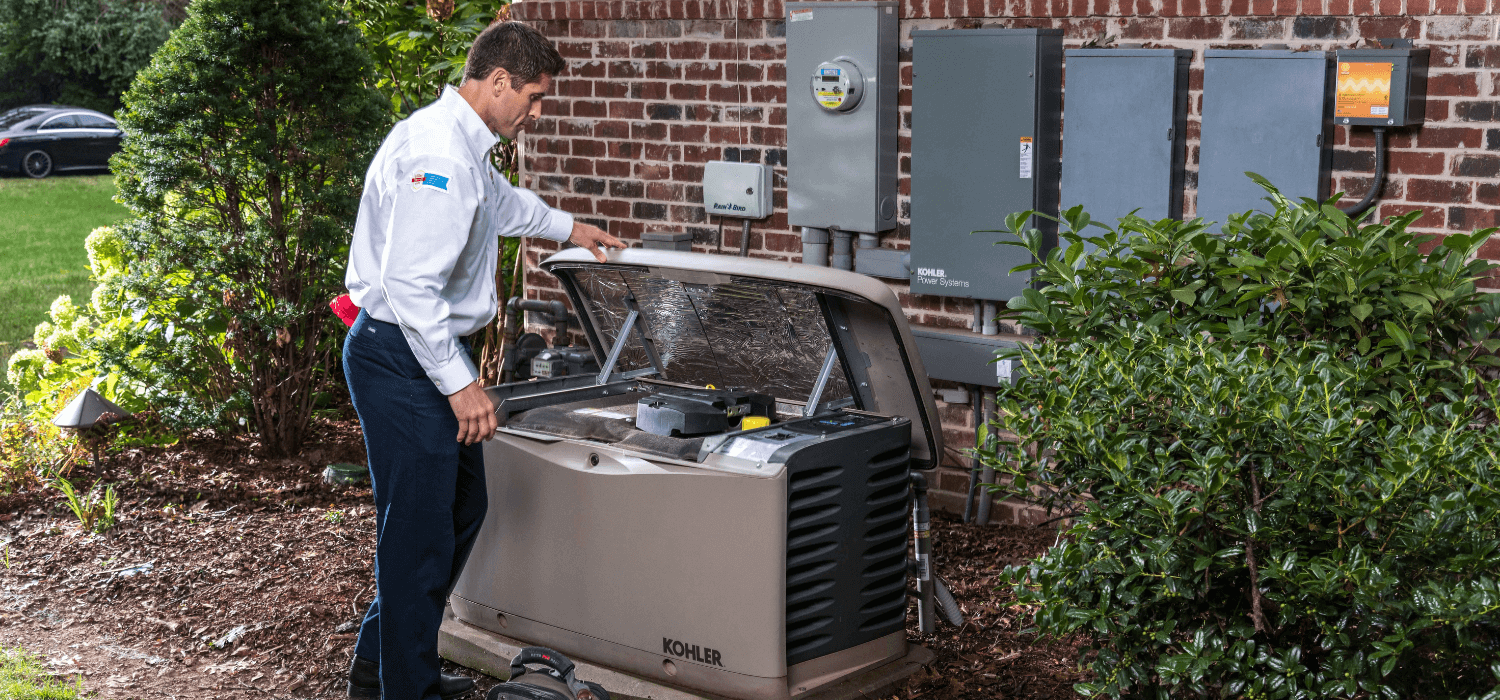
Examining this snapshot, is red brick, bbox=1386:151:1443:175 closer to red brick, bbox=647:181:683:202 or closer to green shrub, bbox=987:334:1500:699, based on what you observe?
green shrub, bbox=987:334:1500:699

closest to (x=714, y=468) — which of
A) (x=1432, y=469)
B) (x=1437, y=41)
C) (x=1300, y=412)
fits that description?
(x=1300, y=412)

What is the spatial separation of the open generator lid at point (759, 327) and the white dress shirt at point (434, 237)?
1.65ft

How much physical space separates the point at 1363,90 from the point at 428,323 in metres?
2.78

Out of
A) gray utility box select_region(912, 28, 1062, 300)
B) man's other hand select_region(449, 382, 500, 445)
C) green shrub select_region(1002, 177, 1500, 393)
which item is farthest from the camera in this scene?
gray utility box select_region(912, 28, 1062, 300)

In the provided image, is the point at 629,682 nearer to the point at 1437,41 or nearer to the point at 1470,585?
the point at 1470,585

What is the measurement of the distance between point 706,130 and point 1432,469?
12.2ft

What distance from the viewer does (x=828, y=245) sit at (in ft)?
16.9

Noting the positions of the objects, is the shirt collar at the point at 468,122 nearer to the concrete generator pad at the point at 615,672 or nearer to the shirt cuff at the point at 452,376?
the shirt cuff at the point at 452,376

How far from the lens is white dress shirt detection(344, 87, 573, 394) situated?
3004 mm

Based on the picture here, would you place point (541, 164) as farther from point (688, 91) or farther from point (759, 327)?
point (759, 327)

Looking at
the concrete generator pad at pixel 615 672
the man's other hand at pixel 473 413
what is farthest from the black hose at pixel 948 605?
the man's other hand at pixel 473 413

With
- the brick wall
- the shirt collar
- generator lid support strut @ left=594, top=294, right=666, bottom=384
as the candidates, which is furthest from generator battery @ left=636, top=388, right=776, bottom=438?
the brick wall

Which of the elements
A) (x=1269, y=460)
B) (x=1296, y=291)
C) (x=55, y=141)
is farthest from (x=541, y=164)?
(x=55, y=141)

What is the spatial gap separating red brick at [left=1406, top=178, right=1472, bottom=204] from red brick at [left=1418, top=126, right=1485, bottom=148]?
4.4 inches
